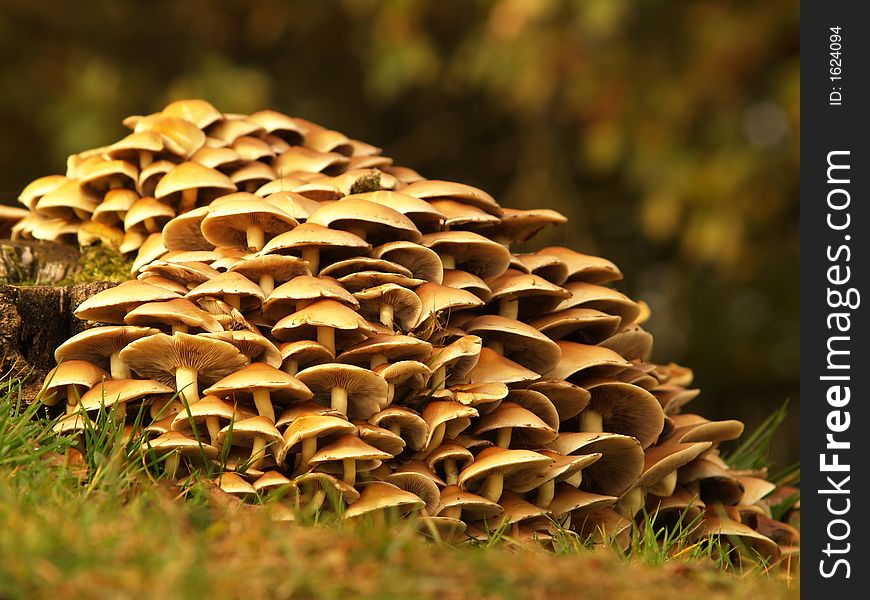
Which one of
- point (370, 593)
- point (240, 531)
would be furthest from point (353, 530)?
point (370, 593)

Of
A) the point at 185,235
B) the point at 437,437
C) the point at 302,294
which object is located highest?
the point at 185,235

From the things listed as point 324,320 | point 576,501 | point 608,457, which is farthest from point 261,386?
point 608,457

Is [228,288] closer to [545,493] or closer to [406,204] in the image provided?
[406,204]

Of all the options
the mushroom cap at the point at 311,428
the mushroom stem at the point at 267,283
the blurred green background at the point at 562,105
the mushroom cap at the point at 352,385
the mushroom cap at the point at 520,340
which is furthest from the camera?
the blurred green background at the point at 562,105

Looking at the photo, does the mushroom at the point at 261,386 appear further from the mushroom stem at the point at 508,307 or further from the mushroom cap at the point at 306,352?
the mushroom stem at the point at 508,307

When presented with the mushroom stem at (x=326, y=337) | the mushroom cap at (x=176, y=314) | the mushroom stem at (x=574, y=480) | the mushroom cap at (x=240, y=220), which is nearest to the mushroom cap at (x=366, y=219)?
the mushroom cap at (x=240, y=220)

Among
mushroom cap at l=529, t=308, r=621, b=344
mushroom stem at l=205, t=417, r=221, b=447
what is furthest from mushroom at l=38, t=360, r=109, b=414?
mushroom cap at l=529, t=308, r=621, b=344

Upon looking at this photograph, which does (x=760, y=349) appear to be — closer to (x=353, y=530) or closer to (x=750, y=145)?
(x=750, y=145)
